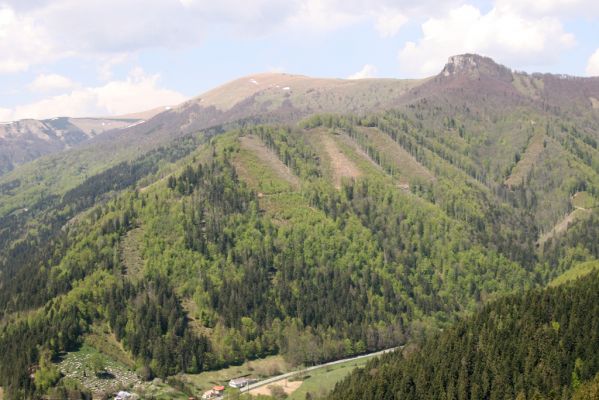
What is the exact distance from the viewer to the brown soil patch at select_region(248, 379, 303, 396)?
184 m

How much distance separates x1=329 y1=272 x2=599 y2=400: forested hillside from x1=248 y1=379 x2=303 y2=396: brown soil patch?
24.2 m

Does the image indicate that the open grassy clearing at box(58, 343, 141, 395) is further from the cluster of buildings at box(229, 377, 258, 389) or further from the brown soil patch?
the brown soil patch

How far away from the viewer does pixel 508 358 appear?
153375mm

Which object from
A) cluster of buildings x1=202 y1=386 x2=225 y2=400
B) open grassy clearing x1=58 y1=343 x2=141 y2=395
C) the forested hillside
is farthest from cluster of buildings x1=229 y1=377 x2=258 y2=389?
the forested hillside

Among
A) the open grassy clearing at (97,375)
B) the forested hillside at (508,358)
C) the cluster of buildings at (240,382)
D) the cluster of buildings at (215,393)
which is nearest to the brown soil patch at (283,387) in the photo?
the cluster of buildings at (240,382)

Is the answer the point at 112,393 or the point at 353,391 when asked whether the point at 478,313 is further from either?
the point at 112,393

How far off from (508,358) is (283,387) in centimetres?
6465

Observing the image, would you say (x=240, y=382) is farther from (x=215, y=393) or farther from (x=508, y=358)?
(x=508, y=358)

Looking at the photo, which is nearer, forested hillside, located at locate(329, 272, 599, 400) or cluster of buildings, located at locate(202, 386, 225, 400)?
forested hillside, located at locate(329, 272, 599, 400)

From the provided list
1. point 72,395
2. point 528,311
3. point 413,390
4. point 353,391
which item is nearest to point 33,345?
point 72,395

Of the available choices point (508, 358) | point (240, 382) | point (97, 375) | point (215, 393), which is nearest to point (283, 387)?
point (240, 382)

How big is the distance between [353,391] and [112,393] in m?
66.5

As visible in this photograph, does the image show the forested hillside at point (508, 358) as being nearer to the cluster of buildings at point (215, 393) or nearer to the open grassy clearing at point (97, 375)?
the cluster of buildings at point (215, 393)

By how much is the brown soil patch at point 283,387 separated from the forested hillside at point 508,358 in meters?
24.2
